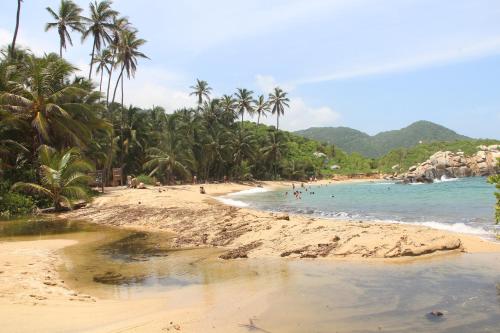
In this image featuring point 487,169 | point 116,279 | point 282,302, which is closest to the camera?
point 282,302

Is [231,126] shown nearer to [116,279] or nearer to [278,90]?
[278,90]

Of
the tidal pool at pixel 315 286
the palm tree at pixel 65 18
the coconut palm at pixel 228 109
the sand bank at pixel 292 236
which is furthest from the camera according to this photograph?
the coconut palm at pixel 228 109

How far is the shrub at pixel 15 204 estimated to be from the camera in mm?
24250

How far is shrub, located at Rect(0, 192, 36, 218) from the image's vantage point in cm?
2425

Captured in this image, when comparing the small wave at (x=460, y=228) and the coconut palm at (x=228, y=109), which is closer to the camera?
the small wave at (x=460, y=228)

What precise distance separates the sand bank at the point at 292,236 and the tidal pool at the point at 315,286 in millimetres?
721

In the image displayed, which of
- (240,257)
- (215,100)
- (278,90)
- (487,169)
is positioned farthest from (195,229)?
(487,169)

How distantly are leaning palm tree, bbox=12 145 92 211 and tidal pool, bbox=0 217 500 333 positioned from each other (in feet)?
41.9

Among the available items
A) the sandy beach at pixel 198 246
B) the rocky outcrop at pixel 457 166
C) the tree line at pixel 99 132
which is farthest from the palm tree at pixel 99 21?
the rocky outcrop at pixel 457 166

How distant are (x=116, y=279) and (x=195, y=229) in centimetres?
719

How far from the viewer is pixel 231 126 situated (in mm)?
69000

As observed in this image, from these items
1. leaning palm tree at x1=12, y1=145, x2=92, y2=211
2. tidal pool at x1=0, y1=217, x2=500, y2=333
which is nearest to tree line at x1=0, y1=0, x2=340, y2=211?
leaning palm tree at x1=12, y1=145, x2=92, y2=211

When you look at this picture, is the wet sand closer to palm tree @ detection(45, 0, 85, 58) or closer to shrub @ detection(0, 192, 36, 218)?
shrub @ detection(0, 192, 36, 218)

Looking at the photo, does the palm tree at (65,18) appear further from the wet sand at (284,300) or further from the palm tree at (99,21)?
the wet sand at (284,300)
